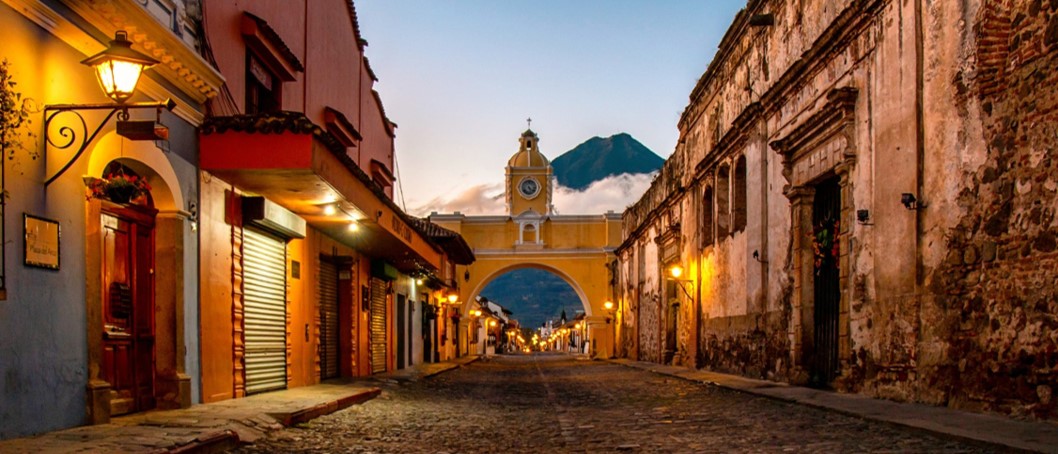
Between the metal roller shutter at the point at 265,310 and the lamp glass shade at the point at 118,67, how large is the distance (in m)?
5.12

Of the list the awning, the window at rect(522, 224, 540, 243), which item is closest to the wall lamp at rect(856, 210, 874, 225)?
the awning

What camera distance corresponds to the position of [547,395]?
13.6 meters

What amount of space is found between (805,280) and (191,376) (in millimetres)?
8614

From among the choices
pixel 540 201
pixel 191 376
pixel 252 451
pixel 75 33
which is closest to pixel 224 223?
pixel 191 376

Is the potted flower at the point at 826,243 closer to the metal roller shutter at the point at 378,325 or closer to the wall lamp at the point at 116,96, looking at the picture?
the wall lamp at the point at 116,96

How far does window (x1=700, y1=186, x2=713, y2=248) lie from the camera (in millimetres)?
21442

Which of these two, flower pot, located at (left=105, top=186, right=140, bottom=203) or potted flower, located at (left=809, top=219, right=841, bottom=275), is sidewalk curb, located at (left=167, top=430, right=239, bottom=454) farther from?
potted flower, located at (left=809, top=219, right=841, bottom=275)

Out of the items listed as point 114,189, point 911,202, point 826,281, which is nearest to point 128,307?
point 114,189

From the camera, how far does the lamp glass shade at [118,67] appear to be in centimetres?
663

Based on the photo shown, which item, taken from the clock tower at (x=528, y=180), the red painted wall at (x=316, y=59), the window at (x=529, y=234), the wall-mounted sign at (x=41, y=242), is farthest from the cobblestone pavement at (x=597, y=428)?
the clock tower at (x=528, y=180)

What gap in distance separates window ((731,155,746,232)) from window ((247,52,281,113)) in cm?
906

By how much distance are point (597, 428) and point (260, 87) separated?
732cm

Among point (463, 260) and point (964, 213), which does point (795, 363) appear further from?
point (463, 260)

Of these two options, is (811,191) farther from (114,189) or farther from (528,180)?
(528,180)
